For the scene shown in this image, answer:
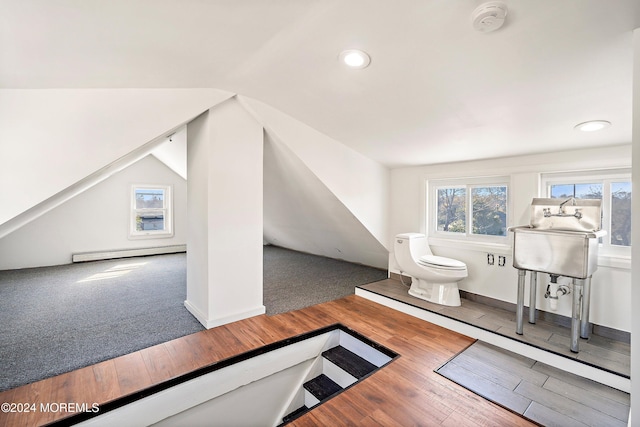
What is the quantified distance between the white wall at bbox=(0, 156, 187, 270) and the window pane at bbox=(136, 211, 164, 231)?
0.23 metres

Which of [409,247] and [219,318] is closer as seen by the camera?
[219,318]

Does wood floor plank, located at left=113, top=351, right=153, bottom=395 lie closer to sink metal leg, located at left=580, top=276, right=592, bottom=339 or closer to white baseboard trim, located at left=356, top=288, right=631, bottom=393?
white baseboard trim, located at left=356, top=288, right=631, bottom=393

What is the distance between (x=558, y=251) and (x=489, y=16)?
5.48ft

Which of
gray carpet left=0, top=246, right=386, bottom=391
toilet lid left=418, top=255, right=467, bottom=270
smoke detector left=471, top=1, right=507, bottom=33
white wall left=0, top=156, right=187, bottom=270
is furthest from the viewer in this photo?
white wall left=0, top=156, right=187, bottom=270

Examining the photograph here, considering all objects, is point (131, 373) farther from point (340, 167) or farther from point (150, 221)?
point (150, 221)

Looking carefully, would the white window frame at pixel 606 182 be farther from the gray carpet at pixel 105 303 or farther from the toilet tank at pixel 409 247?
the gray carpet at pixel 105 303

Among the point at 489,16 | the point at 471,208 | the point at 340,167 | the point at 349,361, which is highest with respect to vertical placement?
the point at 489,16

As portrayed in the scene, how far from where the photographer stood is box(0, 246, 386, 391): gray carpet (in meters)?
2.04

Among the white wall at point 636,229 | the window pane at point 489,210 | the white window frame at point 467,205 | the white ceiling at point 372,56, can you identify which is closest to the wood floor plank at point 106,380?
the white ceiling at point 372,56

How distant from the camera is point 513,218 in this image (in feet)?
9.12

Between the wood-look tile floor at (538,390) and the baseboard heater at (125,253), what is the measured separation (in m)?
5.53

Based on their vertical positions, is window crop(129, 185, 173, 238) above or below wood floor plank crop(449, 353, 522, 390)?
above

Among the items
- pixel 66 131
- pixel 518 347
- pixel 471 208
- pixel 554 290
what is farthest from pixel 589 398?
pixel 66 131

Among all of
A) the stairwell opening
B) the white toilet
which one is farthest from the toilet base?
the stairwell opening
